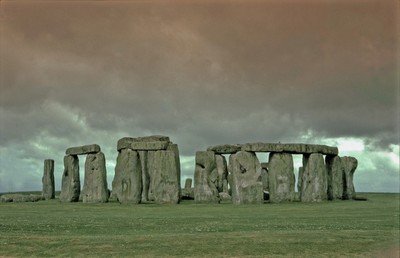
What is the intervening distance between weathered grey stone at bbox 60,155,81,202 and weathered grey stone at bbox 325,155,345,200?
14.5 meters

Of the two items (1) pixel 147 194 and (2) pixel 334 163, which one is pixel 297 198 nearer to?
(2) pixel 334 163

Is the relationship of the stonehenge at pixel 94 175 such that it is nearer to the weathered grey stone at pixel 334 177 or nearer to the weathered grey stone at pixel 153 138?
the weathered grey stone at pixel 153 138

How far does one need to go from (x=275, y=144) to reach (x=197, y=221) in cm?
1334

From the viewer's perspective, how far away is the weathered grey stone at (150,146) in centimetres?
3164

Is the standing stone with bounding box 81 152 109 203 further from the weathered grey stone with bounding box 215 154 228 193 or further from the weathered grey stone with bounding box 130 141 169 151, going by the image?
the weathered grey stone with bounding box 215 154 228 193

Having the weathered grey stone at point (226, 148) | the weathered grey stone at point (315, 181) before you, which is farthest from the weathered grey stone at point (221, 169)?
the weathered grey stone at point (315, 181)

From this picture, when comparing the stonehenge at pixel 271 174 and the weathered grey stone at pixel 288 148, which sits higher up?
the weathered grey stone at pixel 288 148

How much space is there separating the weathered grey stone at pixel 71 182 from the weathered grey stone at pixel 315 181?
42.6 ft

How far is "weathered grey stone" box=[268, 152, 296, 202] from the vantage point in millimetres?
32531

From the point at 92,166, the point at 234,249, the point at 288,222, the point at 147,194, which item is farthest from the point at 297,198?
the point at 234,249

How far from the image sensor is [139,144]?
105ft

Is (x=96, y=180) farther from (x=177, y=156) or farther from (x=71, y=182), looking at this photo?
(x=177, y=156)

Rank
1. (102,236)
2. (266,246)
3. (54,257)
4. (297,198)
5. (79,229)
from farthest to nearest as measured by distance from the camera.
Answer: (297,198) → (79,229) → (102,236) → (266,246) → (54,257)

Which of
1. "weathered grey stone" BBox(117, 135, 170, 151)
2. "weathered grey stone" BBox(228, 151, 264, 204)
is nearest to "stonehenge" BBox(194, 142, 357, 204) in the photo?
"weathered grey stone" BBox(228, 151, 264, 204)
